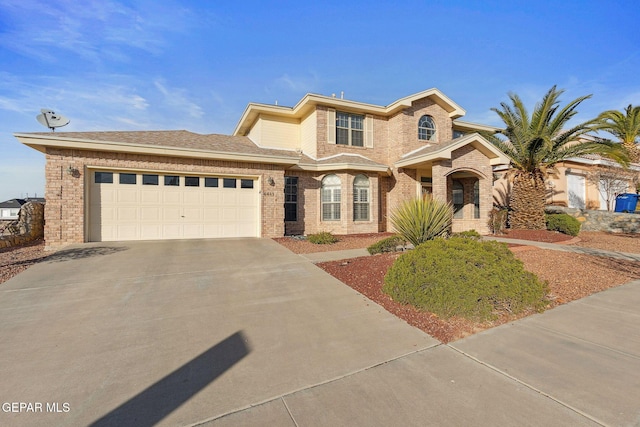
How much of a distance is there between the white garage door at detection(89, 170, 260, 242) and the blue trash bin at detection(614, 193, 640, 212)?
21688 millimetres

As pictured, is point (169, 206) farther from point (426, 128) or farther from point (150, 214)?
point (426, 128)

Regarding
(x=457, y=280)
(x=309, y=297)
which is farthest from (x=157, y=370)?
(x=457, y=280)

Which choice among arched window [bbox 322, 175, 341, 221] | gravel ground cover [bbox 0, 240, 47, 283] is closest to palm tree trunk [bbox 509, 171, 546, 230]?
arched window [bbox 322, 175, 341, 221]

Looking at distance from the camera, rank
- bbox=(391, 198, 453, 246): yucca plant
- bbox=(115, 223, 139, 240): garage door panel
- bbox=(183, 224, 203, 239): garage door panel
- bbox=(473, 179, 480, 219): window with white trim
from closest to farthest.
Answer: bbox=(391, 198, 453, 246): yucca plant → bbox=(115, 223, 139, 240): garage door panel → bbox=(183, 224, 203, 239): garage door panel → bbox=(473, 179, 480, 219): window with white trim

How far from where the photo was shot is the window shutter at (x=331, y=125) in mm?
14375

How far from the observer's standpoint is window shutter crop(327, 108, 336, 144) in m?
14.4

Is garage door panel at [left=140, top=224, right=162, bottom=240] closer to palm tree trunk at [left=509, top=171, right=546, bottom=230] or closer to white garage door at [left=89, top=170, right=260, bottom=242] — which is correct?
Answer: white garage door at [left=89, top=170, right=260, bottom=242]

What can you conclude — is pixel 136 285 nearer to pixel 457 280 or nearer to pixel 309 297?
pixel 309 297

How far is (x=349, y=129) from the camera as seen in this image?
1509cm

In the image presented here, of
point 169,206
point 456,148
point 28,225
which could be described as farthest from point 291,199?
point 28,225

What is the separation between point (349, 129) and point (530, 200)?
945cm

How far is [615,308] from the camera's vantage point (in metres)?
4.55

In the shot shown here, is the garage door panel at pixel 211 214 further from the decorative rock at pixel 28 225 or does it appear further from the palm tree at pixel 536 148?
the palm tree at pixel 536 148

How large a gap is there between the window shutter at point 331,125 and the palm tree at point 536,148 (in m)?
7.95
